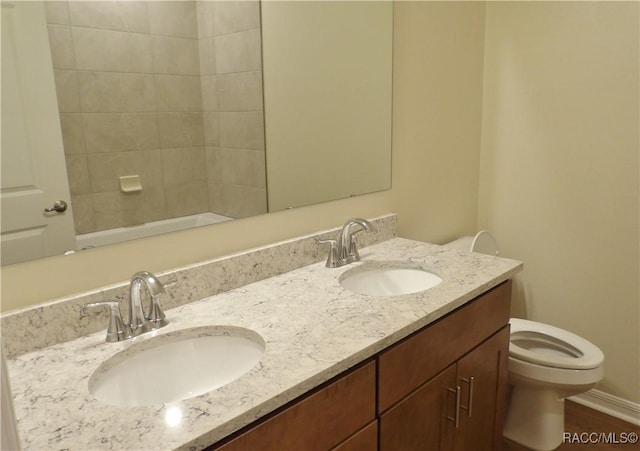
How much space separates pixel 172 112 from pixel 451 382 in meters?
1.06

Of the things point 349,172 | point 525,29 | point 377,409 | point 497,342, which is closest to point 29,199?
point 377,409

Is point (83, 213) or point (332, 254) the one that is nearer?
point (83, 213)

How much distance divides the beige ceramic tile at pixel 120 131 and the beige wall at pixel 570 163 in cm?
177

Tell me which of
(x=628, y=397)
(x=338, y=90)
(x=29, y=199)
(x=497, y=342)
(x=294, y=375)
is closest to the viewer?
(x=294, y=375)

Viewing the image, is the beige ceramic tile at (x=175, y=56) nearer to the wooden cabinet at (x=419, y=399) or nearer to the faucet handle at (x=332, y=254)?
the faucet handle at (x=332, y=254)

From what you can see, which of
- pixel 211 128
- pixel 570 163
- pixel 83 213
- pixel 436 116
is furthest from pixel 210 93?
pixel 570 163

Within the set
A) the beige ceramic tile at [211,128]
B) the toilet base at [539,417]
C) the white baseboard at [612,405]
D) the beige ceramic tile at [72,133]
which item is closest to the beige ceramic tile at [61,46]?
the beige ceramic tile at [72,133]

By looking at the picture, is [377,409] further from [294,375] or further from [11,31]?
[11,31]

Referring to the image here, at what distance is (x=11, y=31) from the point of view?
38.9 inches

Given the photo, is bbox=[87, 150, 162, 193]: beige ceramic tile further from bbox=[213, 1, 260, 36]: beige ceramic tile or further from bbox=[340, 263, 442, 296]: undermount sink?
bbox=[340, 263, 442, 296]: undermount sink

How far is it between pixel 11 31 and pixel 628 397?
2.60 meters

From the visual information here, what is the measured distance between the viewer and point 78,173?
112cm

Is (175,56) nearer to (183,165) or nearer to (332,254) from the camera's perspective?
(183,165)

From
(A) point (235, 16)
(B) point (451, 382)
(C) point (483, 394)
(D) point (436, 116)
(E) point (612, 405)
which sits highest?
(A) point (235, 16)
